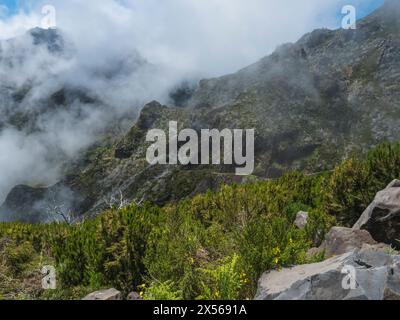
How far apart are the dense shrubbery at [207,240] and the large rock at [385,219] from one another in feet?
4.41

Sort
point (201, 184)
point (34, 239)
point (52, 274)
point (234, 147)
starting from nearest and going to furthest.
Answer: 1. point (52, 274)
2. point (34, 239)
3. point (201, 184)
4. point (234, 147)

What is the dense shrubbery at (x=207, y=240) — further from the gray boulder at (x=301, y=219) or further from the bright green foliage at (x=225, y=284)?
the gray boulder at (x=301, y=219)

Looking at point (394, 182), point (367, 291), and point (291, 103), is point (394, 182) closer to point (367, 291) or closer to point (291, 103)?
point (367, 291)

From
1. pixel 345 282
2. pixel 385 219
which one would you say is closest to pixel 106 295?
pixel 345 282

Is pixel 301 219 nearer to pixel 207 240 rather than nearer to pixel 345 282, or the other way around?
pixel 207 240

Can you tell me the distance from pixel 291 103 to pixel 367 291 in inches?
6996

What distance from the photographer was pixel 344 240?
31.7ft

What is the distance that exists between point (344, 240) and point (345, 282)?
3693 mm

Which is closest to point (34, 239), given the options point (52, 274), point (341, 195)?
point (52, 274)

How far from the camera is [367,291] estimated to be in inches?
232

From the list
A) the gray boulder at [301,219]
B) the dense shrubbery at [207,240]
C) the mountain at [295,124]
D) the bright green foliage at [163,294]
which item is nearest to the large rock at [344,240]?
the dense shrubbery at [207,240]

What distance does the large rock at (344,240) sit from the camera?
31.2 ft

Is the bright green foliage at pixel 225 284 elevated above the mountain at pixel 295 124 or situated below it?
below

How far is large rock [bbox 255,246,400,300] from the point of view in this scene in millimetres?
5891
